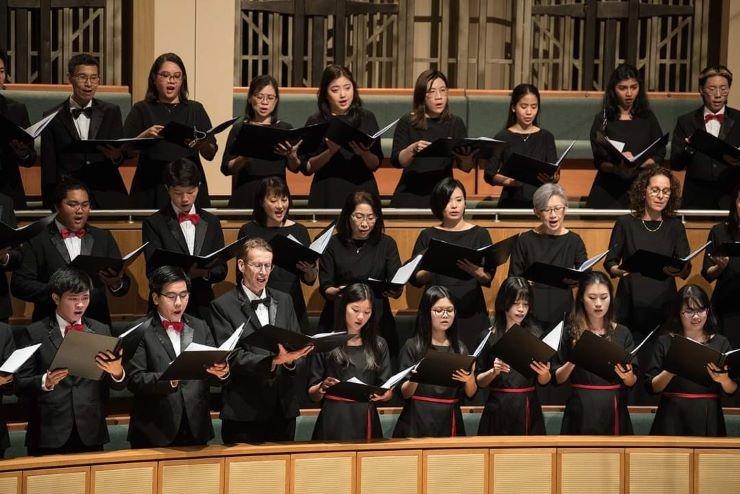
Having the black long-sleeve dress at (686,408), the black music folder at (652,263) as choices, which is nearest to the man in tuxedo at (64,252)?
the black music folder at (652,263)

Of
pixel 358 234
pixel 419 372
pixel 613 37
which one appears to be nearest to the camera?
pixel 419 372

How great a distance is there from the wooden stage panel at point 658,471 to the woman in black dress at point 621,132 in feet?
4.96

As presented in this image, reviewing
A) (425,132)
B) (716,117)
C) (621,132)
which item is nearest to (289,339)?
(425,132)

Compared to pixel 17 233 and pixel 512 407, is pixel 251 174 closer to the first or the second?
pixel 17 233

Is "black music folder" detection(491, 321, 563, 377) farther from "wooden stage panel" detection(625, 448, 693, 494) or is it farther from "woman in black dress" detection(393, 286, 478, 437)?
"wooden stage panel" detection(625, 448, 693, 494)

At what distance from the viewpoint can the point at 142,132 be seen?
16.9ft

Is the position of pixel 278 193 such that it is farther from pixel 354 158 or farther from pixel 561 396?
pixel 561 396

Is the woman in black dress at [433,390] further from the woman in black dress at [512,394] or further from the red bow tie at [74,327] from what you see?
the red bow tie at [74,327]

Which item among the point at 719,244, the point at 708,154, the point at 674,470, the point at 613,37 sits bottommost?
the point at 674,470

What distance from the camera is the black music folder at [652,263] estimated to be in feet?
14.9

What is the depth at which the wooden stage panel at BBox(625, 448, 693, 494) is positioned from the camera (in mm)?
4199

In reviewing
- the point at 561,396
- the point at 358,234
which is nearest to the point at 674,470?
the point at 561,396

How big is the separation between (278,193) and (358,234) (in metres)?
0.34


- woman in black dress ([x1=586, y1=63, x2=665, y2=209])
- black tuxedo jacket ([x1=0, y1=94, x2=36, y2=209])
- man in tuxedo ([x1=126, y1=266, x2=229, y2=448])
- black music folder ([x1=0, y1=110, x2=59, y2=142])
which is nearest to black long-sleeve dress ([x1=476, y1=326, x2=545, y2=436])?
man in tuxedo ([x1=126, y1=266, x2=229, y2=448])
